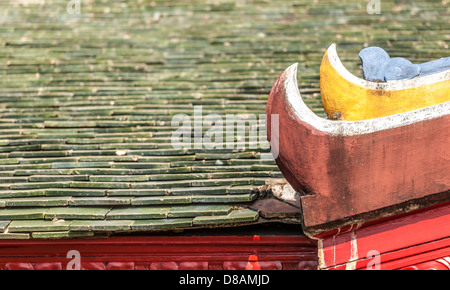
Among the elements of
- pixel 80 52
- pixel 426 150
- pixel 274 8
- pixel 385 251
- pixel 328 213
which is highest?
pixel 274 8

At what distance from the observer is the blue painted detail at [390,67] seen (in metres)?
3.10

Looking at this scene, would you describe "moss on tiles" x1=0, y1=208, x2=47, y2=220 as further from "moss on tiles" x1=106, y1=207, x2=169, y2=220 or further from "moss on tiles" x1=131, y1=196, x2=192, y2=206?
"moss on tiles" x1=131, y1=196, x2=192, y2=206

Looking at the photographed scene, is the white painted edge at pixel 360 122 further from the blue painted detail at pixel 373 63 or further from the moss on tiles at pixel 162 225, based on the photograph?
the moss on tiles at pixel 162 225

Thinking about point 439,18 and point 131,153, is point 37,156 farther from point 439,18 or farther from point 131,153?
point 439,18

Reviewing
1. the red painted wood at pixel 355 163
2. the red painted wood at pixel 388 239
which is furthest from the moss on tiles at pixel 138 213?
the red painted wood at pixel 388 239

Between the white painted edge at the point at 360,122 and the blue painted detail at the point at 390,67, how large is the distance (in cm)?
25

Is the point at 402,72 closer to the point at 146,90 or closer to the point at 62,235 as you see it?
the point at 62,235

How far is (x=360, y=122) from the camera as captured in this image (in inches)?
116

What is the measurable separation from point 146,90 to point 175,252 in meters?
1.99

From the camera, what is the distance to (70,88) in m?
5.42

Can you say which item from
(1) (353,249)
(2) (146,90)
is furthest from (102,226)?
(2) (146,90)

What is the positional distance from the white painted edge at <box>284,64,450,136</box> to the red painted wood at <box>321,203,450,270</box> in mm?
646
